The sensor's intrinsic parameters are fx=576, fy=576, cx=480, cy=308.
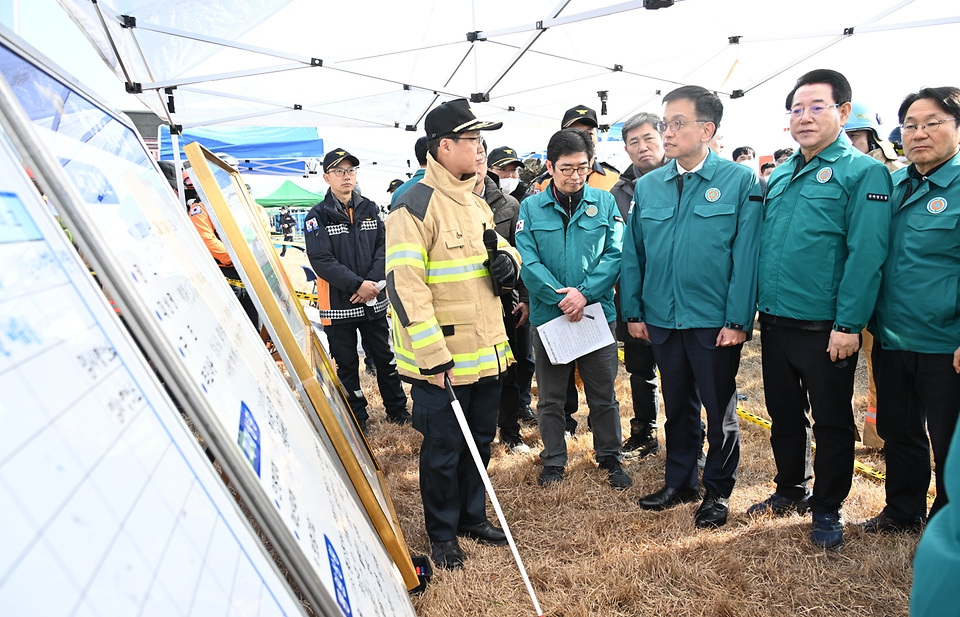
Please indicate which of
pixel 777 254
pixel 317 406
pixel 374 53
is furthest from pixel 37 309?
pixel 374 53

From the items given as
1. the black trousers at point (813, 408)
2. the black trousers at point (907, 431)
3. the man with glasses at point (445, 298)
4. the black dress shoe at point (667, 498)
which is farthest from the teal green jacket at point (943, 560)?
the black dress shoe at point (667, 498)

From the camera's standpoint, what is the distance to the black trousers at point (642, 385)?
408 cm

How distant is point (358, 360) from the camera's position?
4.79 m

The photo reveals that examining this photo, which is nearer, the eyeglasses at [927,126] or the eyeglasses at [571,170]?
the eyeglasses at [927,126]

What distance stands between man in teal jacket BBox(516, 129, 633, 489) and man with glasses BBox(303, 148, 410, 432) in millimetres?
1549

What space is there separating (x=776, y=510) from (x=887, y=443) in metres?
0.65

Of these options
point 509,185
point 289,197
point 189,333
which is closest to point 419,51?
point 509,185

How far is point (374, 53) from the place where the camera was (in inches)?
310

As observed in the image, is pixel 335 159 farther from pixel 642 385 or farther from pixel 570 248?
pixel 642 385

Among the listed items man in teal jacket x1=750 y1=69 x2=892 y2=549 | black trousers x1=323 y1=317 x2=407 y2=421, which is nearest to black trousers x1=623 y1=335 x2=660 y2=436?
man in teal jacket x1=750 y1=69 x2=892 y2=549

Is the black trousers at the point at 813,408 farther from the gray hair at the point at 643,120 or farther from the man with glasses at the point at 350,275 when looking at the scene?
the man with glasses at the point at 350,275

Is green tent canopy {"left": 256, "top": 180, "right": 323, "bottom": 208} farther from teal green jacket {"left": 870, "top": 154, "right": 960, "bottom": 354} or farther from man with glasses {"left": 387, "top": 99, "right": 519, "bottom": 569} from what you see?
teal green jacket {"left": 870, "top": 154, "right": 960, "bottom": 354}

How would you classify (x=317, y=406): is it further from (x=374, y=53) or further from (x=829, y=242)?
(x=374, y=53)

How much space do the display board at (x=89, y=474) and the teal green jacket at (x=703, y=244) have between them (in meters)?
2.62
